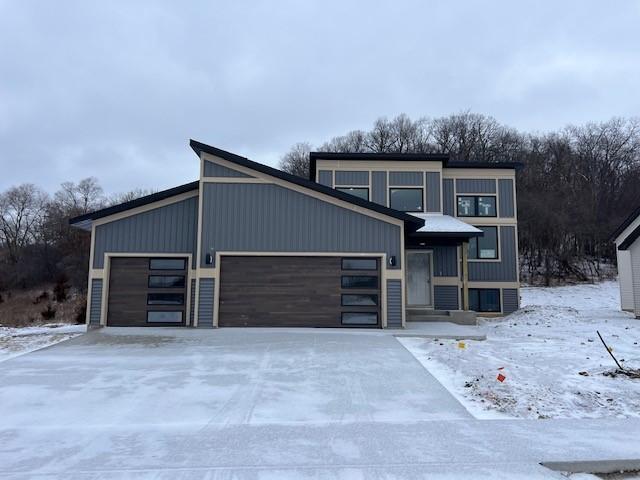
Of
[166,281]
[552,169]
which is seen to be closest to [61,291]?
[166,281]

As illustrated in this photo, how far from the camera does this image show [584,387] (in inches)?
242

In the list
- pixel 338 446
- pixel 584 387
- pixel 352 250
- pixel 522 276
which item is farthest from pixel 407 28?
pixel 522 276

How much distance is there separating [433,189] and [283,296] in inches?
333

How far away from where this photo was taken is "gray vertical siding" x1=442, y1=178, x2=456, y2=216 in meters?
18.3

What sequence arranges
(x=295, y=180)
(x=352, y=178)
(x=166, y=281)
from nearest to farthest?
(x=295, y=180) → (x=166, y=281) → (x=352, y=178)

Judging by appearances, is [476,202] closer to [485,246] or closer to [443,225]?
[485,246]

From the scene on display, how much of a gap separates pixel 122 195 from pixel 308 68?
3084cm

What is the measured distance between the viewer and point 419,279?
667 inches

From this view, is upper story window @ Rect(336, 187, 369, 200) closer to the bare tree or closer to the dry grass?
the dry grass

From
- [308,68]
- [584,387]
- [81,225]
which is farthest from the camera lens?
[308,68]

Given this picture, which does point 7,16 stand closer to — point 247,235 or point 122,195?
point 247,235

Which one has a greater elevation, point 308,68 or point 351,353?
point 308,68

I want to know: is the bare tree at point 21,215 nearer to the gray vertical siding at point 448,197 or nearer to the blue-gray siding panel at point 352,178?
the blue-gray siding panel at point 352,178

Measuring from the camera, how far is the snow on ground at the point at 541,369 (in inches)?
215
